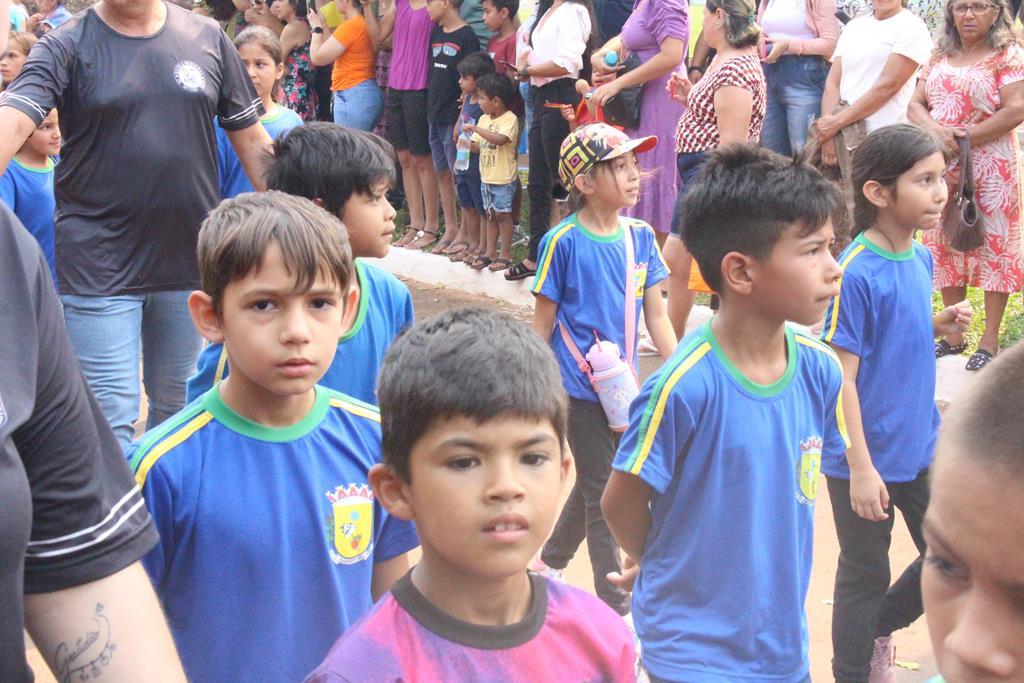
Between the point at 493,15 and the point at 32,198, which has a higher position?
the point at 493,15

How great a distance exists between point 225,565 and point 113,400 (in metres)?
2.05

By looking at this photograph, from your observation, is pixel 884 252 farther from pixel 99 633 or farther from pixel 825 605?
pixel 99 633

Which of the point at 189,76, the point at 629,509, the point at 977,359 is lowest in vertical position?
the point at 977,359

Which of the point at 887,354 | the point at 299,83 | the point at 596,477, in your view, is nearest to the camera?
the point at 887,354

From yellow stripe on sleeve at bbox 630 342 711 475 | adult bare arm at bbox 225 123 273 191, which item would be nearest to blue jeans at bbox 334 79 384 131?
adult bare arm at bbox 225 123 273 191

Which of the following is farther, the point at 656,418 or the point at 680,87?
the point at 680,87

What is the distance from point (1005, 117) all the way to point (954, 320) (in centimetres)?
336

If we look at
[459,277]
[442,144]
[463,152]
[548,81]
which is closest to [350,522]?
[548,81]

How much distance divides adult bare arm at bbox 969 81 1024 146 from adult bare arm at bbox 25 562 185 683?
6300 millimetres

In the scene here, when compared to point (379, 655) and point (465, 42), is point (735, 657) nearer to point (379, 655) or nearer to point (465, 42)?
point (379, 655)

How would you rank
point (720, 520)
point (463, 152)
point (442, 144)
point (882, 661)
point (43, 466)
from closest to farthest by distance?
point (43, 466)
point (720, 520)
point (882, 661)
point (463, 152)
point (442, 144)

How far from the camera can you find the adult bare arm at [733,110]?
7.12 metres

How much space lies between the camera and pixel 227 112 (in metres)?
4.66

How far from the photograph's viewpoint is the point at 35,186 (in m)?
5.17
